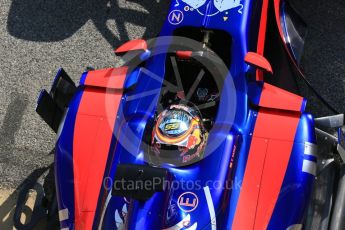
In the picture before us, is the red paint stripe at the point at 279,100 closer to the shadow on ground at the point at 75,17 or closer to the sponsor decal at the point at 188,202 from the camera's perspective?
the sponsor decal at the point at 188,202

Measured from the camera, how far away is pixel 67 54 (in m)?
3.85

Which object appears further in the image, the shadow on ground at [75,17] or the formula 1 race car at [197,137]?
the shadow on ground at [75,17]

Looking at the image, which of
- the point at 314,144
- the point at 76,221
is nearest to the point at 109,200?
the point at 76,221

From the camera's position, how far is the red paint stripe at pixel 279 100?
2.61 meters

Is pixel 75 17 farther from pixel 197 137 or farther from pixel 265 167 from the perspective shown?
pixel 265 167

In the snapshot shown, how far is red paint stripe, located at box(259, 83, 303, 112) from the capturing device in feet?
8.57

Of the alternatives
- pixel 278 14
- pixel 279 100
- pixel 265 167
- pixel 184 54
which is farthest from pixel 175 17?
pixel 265 167

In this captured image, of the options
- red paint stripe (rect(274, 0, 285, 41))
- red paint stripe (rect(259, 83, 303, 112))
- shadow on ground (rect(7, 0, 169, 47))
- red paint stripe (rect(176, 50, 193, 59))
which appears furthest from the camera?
shadow on ground (rect(7, 0, 169, 47))

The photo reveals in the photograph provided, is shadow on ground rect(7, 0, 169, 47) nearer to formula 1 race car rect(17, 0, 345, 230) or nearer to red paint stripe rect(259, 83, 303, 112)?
formula 1 race car rect(17, 0, 345, 230)

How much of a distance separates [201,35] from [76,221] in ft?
4.20

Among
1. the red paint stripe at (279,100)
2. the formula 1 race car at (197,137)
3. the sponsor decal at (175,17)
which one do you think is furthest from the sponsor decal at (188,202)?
the sponsor decal at (175,17)

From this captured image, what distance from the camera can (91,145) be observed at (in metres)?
2.73

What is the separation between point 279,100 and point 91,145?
1.06 metres

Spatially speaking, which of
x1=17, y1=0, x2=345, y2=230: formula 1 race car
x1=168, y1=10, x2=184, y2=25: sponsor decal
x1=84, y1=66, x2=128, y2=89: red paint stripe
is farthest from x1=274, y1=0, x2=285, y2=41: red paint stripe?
x1=84, y1=66, x2=128, y2=89: red paint stripe
